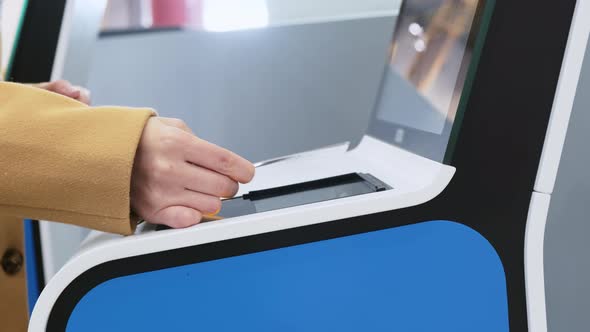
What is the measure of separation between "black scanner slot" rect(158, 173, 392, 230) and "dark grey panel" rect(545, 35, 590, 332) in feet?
1.35

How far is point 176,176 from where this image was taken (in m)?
0.54

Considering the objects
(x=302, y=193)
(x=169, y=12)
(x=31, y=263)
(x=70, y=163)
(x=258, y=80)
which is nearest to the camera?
(x=70, y=163)

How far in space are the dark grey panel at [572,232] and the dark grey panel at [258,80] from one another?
754 millimetres

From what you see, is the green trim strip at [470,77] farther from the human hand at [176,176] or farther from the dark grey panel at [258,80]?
the dark grey panel at [258,80]

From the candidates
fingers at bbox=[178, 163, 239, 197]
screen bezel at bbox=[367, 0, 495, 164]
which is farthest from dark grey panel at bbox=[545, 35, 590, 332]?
fingers at bbox=[178, 163, 239, 197]

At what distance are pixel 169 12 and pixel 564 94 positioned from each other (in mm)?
1551

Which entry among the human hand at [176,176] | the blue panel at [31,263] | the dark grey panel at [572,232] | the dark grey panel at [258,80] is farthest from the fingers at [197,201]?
the dark grey panel at [258,80]

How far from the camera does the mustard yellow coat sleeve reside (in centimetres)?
50

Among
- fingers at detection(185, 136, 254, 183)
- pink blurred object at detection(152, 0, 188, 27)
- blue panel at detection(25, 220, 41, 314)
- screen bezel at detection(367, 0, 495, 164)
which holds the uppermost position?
pink blurred object at detection(152, 0, 188, 27)

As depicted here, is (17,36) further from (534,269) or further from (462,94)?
(534,269)

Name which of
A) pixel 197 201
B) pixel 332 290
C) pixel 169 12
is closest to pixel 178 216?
pixel 197 201

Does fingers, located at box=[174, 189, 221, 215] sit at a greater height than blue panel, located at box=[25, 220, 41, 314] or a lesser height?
greater

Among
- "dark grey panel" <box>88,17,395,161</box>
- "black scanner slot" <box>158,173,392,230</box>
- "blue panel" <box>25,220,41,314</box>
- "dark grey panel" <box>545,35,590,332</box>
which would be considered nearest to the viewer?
"black scanner slot" <box>158,173,392,230</box>

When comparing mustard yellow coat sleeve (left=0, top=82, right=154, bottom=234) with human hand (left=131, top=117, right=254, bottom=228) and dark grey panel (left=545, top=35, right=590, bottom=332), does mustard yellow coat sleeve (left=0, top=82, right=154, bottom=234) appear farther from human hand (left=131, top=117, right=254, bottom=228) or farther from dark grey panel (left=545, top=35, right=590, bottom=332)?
dark grey panel (left=545, top=35, right=590, bottom=332)
